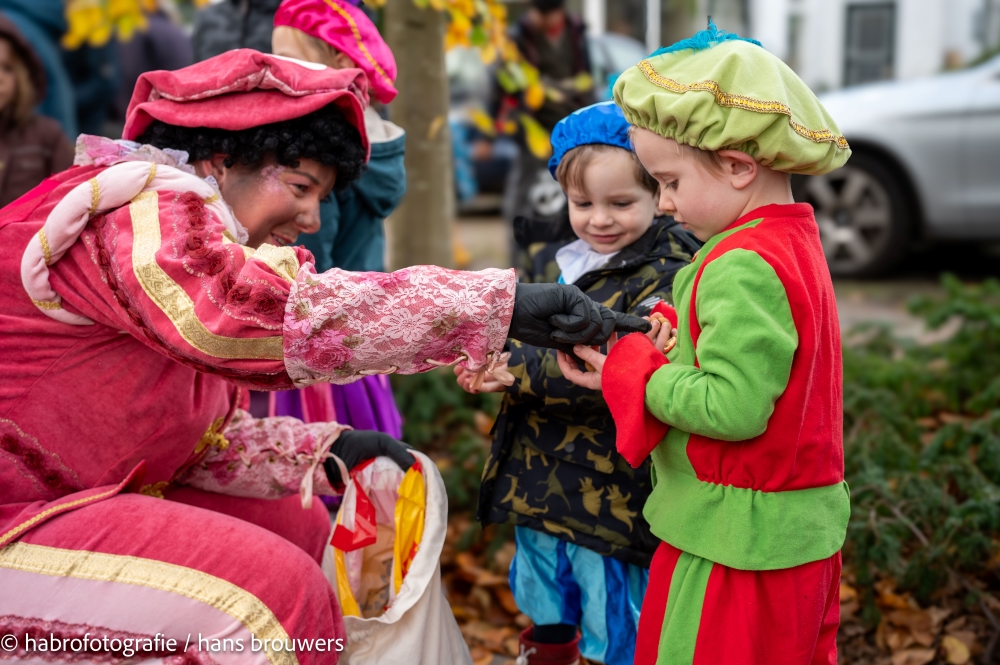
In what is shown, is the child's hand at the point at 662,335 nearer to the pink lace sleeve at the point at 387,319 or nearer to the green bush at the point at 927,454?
the pink lace sleeve at the point at 387,319

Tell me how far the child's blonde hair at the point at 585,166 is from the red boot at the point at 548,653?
121 centimetres

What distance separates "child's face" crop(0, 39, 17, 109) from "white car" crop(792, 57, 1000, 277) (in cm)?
532

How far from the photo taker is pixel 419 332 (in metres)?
1.91

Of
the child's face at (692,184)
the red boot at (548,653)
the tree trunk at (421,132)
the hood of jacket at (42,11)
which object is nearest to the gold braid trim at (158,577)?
the red boot at (548,653)

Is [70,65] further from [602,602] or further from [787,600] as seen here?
[787,600]

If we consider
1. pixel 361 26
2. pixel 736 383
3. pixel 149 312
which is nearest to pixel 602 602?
pixel 736 383

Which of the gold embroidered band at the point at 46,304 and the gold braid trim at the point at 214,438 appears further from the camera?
the gold braid trim at the point at 214,438

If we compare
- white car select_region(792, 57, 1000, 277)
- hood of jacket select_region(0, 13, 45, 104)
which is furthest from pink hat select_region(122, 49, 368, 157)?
white car select_region(792, 57, 1000, 277)

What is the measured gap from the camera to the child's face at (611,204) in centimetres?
241

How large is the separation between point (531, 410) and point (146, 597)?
3.39 feet

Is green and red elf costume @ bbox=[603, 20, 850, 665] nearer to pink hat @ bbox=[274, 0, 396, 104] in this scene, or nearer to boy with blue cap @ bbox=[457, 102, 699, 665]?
boy with blue cap @ bbox=[457, 102, 699, 665]

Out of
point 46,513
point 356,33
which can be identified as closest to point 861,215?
point 356,33

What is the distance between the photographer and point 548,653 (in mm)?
2617

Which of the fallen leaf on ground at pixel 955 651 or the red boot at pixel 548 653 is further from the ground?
the red boot at pixel 548 653
